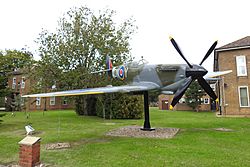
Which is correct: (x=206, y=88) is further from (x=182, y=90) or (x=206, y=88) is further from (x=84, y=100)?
(x=84, y=100)

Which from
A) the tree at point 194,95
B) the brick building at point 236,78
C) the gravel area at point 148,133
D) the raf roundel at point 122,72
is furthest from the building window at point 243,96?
the raf roundel at point 122,72

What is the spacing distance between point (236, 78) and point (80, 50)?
51.0 ft

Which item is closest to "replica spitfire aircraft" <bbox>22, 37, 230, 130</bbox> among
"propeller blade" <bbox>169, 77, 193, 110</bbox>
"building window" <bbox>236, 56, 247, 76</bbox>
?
"propeller blade" <bbox>169, 77, 193, 110</bbox>

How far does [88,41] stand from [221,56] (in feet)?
45.2

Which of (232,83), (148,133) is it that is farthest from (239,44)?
(148,133)

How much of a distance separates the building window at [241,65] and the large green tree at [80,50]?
36.4 feet

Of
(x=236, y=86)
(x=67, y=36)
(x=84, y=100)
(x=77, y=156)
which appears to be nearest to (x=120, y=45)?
(x=67, y=36)

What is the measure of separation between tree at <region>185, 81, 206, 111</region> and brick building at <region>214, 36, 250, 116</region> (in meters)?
10.1

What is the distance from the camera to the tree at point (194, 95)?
31.4 metres

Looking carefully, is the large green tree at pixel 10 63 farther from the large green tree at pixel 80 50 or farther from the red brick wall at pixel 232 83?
the red brick wall at pixel 232 83

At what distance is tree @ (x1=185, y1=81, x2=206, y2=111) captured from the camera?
31391 millimetres

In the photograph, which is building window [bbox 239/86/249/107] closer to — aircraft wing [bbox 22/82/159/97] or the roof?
the roof

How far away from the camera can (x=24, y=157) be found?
545 centimetres

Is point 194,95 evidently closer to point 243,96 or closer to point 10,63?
point 243,96
